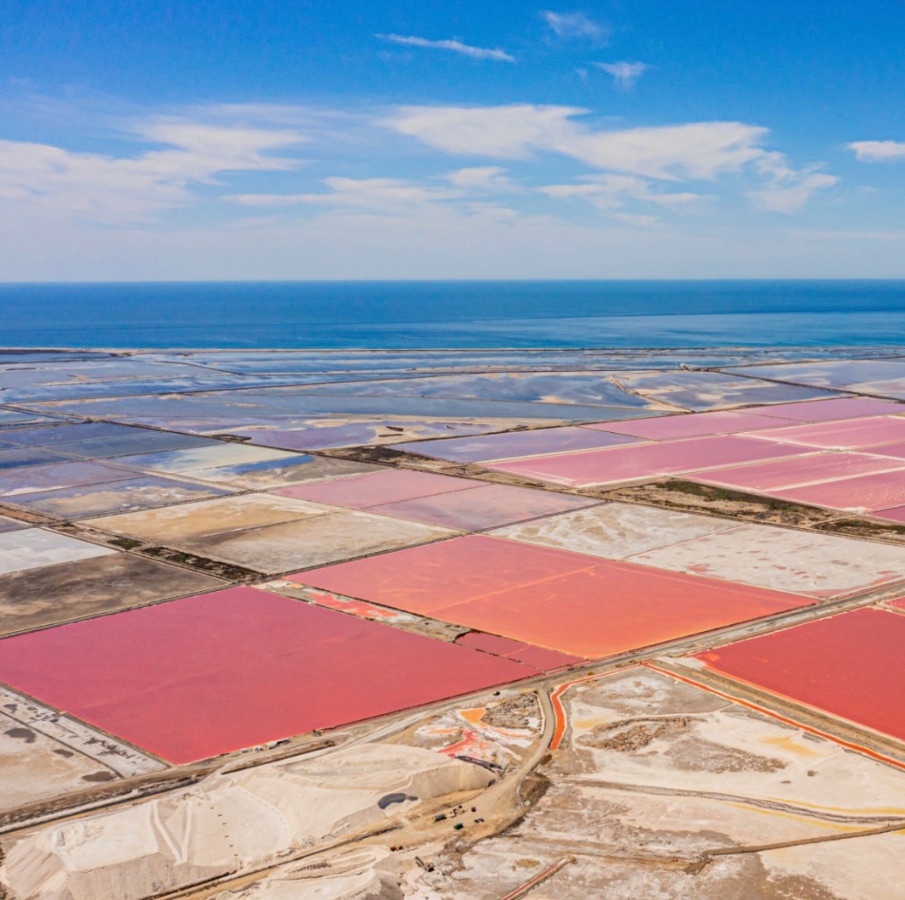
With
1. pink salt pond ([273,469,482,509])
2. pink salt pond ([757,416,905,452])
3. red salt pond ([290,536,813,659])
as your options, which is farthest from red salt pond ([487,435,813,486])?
red salt pond ([290,536,813,659])

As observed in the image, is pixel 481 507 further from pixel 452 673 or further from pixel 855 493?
pixel 452 673

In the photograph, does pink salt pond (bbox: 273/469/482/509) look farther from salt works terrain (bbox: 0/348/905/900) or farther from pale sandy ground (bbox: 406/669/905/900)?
pale sandy ground (bbox: 406/669/905/900)

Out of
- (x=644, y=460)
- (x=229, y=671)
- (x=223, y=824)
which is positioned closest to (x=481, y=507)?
(x=644, y=460)

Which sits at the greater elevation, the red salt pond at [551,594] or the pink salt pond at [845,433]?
the pink salt pond at [845,433]

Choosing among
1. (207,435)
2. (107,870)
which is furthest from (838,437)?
(107,870)

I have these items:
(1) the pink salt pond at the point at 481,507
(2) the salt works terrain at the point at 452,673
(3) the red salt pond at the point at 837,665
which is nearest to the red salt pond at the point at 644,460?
(2) the salt works terrain at the point at 452,673

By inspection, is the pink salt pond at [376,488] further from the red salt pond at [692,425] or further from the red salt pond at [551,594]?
the red salt pond at [692,425]
